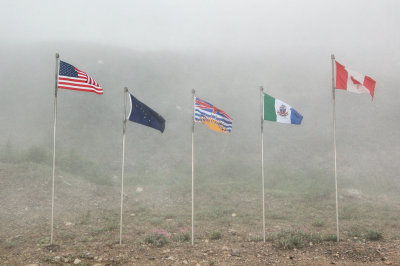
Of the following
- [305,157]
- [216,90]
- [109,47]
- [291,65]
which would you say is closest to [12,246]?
[305,157]

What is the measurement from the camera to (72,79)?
11.6 metres

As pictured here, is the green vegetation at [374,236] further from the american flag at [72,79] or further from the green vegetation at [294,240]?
the american flag at [72,79]

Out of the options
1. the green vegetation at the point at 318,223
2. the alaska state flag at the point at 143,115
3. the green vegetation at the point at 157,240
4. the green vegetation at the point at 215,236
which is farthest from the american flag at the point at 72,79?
the green vegetation at the point at 318,223

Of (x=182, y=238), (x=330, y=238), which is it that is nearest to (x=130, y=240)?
(x=182, y=238)

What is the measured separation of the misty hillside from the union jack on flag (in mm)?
15846

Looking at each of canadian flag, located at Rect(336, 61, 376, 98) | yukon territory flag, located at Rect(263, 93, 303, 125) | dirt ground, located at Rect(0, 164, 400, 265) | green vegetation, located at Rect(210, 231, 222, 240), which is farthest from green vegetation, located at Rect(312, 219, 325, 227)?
canadian flag, located at Rect(336, 61, 376, 98)

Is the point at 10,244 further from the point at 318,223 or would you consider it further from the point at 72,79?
the point at 318,223

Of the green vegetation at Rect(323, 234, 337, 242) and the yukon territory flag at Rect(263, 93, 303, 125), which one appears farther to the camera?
the yukon territory flag at Rect(263, 93, 303, 125)

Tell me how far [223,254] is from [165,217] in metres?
6.84

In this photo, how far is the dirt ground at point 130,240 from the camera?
945cm

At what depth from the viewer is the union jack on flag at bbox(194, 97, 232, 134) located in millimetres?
12094

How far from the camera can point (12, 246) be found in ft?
36.2

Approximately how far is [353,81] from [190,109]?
94.7ft

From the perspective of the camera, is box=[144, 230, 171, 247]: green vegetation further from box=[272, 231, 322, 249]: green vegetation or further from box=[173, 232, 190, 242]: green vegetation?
box=[272, 231, 322, 249]: green vegetation
